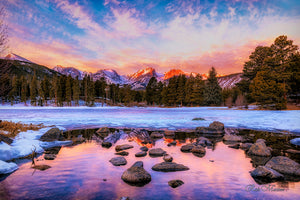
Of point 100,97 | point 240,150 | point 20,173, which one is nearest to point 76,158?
point 20,173

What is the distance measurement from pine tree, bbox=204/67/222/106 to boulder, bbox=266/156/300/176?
66.3 meters

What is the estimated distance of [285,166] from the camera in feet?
21.2

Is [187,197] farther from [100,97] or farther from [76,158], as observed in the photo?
[100,97]

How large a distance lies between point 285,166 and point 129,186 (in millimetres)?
6048

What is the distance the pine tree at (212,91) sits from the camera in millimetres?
69562

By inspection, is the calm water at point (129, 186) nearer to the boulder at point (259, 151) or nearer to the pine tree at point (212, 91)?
the boulder at point (259, 151)

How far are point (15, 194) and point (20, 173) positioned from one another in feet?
6.34

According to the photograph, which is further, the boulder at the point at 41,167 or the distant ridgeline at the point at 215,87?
the distant ridgeline at the point at 215,87

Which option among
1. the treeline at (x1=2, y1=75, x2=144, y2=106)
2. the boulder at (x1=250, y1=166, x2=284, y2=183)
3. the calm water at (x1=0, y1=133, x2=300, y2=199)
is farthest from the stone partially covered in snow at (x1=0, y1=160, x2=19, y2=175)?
the treeline at (x1=2, y1=75, x2=144, y2=106)

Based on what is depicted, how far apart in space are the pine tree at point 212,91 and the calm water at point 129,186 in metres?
65.5

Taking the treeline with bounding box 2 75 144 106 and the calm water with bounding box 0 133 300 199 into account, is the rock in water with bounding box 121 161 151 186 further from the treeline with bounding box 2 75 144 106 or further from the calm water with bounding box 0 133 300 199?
the treeline with bounding box 2 75 144 106

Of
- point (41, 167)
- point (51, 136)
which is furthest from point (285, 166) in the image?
point (51, 136)

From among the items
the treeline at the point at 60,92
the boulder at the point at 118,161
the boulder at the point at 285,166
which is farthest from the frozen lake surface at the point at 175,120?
the treeline at the point at 60,92

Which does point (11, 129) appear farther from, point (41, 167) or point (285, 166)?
point (285, 166)
